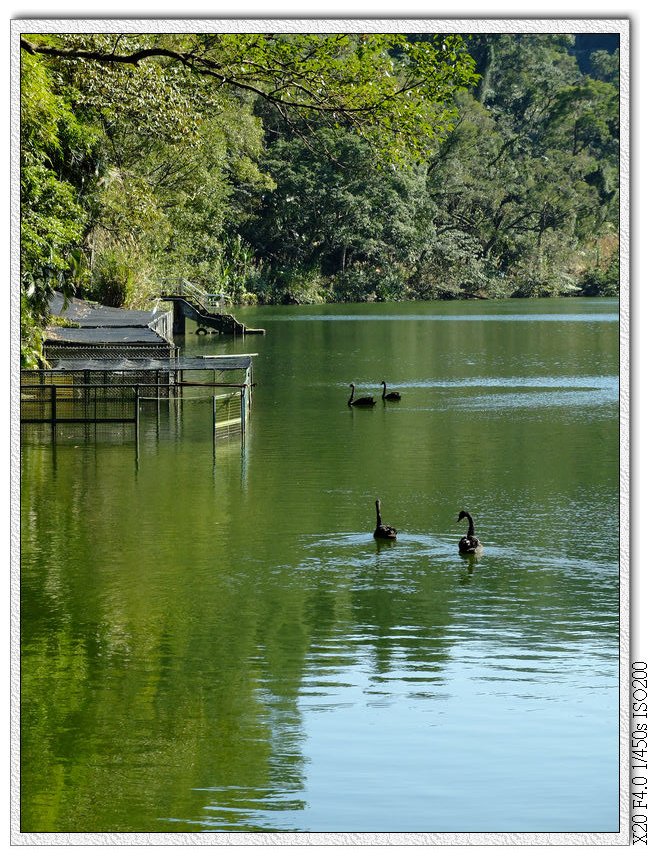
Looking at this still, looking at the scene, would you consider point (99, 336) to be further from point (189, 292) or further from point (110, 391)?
point (189, 292)

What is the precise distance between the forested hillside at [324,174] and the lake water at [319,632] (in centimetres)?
420

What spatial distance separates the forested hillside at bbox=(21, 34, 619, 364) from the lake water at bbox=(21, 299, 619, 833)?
13.8ft

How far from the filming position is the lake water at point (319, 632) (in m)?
10.0

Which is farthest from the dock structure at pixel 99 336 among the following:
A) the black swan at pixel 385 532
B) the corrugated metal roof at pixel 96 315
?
the black swan at pixel 385 532

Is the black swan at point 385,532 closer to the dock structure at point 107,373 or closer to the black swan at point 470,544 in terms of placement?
the black swan at point 470,544

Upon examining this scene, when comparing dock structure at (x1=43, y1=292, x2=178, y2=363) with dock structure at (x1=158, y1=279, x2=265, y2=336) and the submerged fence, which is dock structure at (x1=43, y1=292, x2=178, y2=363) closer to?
the submerged fence

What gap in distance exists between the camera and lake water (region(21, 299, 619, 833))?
10016 mm

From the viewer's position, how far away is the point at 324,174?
85.4m

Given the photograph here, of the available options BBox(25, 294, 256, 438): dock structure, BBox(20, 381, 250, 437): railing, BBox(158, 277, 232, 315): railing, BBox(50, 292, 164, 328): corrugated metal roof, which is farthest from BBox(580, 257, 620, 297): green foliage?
BBox(20, 381, 250, 437): railing

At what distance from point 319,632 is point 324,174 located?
73.6m

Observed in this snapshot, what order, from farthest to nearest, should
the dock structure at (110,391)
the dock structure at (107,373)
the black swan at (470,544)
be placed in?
the dock structure at (107,373) → the dock structure at (110,391) → the black swan at (470,544)

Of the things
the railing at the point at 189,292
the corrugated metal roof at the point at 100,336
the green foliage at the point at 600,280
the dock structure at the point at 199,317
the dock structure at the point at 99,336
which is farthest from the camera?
the green foliage at the point at 600,280

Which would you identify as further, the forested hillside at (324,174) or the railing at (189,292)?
the railing at (189,292)

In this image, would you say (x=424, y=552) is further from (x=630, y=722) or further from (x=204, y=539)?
(x=630, y=722)
